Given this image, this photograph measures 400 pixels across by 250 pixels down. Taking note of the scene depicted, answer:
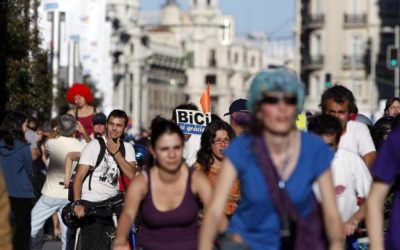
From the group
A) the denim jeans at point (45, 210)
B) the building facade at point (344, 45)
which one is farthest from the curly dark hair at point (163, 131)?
the building facade at point (344, 45)

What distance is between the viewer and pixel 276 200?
23.9 feet

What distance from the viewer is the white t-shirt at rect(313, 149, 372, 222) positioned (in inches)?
374

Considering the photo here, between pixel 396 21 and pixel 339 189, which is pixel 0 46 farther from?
pixel 396 21

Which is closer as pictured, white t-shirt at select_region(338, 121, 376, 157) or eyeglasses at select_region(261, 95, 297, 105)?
eyeglasses at select_region(261, 95, 297, 105)

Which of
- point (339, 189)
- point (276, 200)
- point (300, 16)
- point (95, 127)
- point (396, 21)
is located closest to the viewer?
point (276, 200)

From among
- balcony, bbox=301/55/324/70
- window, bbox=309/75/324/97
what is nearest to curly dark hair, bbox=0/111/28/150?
balcony, bbox=301/55/324/70

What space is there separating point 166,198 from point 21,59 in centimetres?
2350

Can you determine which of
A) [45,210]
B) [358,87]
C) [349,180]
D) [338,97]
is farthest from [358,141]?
[358,87]

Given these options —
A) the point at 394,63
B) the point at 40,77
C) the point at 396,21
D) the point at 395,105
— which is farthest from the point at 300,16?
the point at 395,105

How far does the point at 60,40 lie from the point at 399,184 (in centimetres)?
3480

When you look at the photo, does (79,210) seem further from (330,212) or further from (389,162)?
(330,212)

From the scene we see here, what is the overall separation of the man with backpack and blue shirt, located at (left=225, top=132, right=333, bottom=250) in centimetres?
570

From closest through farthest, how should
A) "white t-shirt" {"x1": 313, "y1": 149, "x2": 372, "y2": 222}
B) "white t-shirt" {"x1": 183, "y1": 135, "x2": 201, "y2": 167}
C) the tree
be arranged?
"white t-shirt" {"x1": 313, "y1": 149, "x2": 372, "y2": 222}, "white t-shirt" {"x1": 183, "y1": 135, "x2": 201, "y2": 167}, the tree

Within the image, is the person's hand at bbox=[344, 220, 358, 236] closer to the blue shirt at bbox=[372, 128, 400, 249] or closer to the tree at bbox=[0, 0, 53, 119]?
the blue shirt at bbox=[372, 128, 400, 249]
